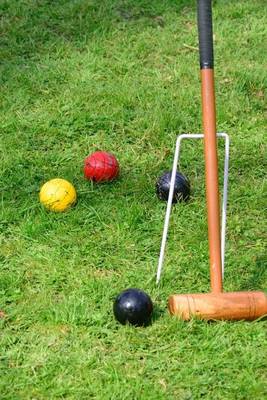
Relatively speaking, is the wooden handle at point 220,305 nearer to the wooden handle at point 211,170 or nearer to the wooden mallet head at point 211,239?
the wooden mallet head at point 211,239

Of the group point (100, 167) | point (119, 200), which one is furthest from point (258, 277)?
point (100, 167)

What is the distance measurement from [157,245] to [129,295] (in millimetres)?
713

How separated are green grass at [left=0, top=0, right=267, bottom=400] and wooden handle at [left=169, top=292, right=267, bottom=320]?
7 centimetres

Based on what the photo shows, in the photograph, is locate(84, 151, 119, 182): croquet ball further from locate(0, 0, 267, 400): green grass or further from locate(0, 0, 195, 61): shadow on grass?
locate(0, 0, 195, 61): shadow on grass

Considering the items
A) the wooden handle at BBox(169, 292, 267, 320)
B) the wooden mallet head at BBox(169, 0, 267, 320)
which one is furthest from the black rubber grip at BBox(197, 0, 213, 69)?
the wooden handle at BBox(169, 292, 267, 320)

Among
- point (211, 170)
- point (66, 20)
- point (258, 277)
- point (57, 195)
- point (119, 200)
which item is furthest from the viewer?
point (66, 20)

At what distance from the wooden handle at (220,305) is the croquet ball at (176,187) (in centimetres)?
100

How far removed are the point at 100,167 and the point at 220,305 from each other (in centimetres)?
138

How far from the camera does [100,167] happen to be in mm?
4109

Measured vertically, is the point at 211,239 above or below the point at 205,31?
below

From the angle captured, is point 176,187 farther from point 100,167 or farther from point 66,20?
point 66,20

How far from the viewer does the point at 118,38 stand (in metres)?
5.73

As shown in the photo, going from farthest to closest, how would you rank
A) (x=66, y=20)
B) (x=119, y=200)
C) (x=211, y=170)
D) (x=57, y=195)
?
(x=66, y=20) < (x=119, y=200) < (x=57, y=195) < (x=211, y=170)

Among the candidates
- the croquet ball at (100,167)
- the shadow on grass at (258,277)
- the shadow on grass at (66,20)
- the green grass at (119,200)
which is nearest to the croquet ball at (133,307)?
Answer: the green grass at (119,200)
